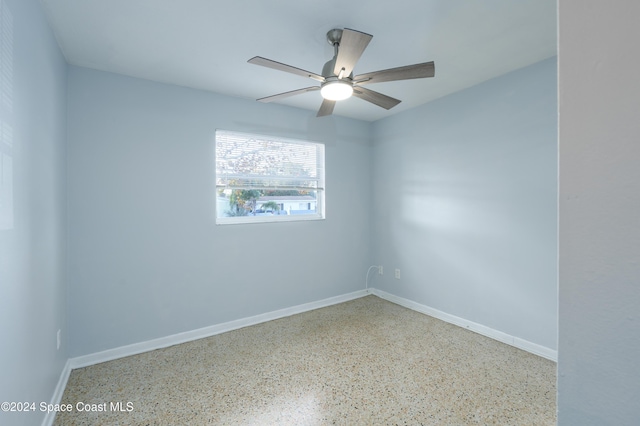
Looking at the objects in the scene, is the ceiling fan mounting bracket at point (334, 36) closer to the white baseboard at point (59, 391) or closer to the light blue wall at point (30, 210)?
the light blue wall at point (30, 210)

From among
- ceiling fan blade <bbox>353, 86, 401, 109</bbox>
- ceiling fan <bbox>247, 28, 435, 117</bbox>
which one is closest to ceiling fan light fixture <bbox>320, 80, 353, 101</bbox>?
ceiling fan <bbox>247, 28, 435, 117</bbox>

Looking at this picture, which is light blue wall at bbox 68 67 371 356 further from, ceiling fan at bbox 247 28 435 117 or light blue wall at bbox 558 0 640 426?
light blue wall at bbox 558 0 640 426

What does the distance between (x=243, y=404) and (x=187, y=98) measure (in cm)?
270

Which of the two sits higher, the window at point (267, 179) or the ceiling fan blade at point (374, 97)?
the ceiling fan blade at point (374, 97)

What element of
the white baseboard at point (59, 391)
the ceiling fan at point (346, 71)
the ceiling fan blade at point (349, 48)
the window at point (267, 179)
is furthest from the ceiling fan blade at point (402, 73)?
the white baseboard at point (59, 391)

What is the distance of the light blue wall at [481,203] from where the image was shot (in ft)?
8.48

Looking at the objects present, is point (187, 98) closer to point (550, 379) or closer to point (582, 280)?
point (582, 280)

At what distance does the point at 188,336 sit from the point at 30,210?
1.85m

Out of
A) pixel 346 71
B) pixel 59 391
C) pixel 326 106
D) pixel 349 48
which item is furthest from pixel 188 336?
pixel 349 48

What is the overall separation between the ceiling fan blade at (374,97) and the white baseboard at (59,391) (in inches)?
114

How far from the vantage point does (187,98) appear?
9.68 feet

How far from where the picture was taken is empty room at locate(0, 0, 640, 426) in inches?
19.2

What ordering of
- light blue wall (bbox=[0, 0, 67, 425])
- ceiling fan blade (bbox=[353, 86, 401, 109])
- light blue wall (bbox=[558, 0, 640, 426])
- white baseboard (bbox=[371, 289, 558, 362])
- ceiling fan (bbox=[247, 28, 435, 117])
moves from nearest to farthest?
1. light blue wall (bbox=[558, 0, 640, 426])
2. light blue wall (bbox=[0, 0, 67, 425])
3. ceiling fan (bbox=[247, 28, 435, 117])
4. ceiling fan blade (bbox=[353, 86, 401, 109])
5. white baseboard (bbox=[371, 289, 558, 362])

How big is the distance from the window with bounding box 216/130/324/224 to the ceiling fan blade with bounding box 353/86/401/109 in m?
1.46
